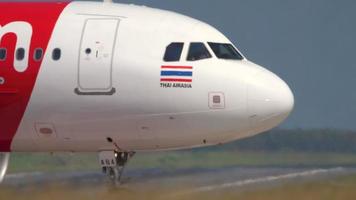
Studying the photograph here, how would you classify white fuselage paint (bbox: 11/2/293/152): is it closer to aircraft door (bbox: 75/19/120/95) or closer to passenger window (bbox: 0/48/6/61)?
aircraft door (bbox: 75/19/120/95)

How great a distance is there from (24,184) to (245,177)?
599cm

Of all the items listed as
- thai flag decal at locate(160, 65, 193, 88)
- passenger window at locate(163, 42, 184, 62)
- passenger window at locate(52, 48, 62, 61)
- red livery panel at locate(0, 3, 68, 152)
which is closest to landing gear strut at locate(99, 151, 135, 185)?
red livery panel at locate(0, 3, 68, 152)

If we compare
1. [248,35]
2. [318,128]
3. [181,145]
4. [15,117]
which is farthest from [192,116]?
[248,35]

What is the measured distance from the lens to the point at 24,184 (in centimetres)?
4275

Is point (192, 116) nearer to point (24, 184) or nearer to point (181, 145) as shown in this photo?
point (181, 145)

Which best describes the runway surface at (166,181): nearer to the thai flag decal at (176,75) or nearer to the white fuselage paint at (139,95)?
the white fuselage paint at (139,95)

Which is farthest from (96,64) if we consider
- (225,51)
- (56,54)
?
(225,51)

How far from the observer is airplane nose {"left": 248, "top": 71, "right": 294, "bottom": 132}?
131 feet

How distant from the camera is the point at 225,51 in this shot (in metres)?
41.3

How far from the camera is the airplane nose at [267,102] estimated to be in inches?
1575

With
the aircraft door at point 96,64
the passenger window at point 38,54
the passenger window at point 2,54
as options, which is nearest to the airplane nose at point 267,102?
the aircraft door at point 96,64

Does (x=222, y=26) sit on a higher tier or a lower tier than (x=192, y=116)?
lower

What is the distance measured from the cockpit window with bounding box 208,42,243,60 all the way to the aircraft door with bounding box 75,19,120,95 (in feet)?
7.43

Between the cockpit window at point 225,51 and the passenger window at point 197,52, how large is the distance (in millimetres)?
224
